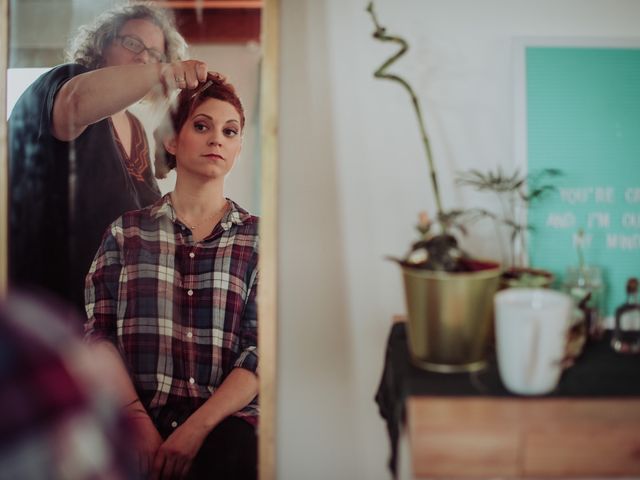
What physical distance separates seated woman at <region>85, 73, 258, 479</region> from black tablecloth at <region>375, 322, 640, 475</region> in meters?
0.39

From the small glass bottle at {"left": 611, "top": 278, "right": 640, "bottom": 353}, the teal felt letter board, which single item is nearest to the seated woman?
the teal felt letter board

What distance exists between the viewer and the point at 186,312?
1.41 meters

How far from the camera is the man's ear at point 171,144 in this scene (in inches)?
54.7

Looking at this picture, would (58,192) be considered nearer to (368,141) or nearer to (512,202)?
(368,141)

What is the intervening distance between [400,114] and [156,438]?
1.03 m

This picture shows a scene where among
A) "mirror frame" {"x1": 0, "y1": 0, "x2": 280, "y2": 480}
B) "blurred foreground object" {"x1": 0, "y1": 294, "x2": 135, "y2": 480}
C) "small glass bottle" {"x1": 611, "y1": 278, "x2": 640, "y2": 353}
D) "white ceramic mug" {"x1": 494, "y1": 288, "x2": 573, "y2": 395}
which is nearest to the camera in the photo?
"blurred foreground object" {"x1": 0, "y1": 294, "x2": 135, "y2": 480}

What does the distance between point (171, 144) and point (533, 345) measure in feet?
3.12

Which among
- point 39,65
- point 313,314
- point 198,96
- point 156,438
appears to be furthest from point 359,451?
point 39,65

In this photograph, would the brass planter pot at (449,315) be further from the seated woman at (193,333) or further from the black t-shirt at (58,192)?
the black t-shirt at (58,192)

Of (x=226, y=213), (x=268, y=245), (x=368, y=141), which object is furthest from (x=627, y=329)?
(x=226, y=213)

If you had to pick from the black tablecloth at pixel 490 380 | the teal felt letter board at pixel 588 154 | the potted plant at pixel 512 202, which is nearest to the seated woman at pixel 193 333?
the black tablecloth at pixel 490 380

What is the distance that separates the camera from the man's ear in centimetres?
139

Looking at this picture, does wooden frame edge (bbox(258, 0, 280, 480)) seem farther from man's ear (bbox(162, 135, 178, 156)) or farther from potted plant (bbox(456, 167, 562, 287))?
potted plant (bbox(456, 167, 562, 287))

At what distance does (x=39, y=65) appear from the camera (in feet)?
4.83
